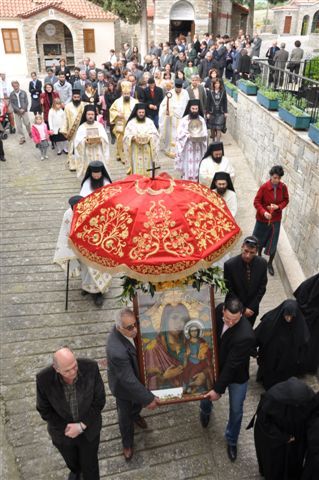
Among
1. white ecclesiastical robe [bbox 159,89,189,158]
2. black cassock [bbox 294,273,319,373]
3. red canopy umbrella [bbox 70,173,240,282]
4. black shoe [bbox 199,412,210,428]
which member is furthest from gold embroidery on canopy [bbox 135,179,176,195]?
white ecclesiastical robe [bbox 159,89,189,158]

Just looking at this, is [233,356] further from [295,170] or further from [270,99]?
[270,99]

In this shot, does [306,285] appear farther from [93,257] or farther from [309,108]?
[309,108]

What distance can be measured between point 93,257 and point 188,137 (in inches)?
257

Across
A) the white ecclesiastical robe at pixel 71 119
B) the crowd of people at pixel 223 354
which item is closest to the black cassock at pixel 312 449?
the crowd of people at pixel 223 354

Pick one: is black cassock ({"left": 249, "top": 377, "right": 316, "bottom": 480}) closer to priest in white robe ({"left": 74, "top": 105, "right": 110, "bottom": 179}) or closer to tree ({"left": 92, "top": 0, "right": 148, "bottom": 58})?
priest in white robe ({"left": 74, "top": 105, "right": 110, "bottom": 179})

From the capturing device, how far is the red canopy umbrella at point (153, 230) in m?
3.51

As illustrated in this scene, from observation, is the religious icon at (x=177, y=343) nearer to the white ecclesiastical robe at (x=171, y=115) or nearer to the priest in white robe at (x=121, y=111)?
the priest in white robe at (x=121, y=111)

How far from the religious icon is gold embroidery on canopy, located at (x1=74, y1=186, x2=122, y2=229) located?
3.14 ft

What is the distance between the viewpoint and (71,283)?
24.4 feet

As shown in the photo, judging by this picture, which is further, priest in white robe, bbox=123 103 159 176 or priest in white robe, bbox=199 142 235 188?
priest in white robe, bbox=123 103 159 176

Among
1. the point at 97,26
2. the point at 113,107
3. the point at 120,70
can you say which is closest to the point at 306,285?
the point at 113,107

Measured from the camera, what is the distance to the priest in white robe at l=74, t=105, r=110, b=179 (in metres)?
9.60

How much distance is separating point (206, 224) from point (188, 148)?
6.49 metres

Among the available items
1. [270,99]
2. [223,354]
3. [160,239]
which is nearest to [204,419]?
[223,354]
